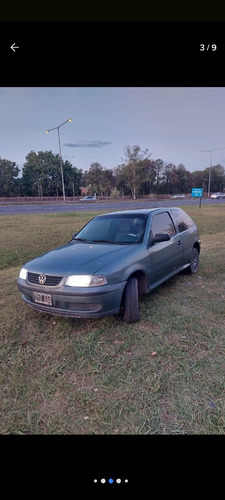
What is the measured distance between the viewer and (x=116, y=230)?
391cm

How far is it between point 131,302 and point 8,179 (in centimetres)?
5671

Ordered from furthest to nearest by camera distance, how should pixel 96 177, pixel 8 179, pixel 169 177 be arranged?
pixel 169 177 → pixel 96 177 → pixel 8 179

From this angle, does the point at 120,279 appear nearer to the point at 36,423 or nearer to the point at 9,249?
the point at 36,423

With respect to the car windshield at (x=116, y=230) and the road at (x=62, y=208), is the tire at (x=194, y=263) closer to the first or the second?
the car windshield at (x=116, y=230)

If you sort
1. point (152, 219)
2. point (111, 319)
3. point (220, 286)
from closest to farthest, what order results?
point (111, 319)
point (152, 219)
point (220, 286)

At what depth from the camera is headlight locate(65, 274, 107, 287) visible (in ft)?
8.94

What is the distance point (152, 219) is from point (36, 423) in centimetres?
300

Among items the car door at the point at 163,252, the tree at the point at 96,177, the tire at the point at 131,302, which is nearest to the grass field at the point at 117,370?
the tire at the point at 131,302

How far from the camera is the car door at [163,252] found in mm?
3578

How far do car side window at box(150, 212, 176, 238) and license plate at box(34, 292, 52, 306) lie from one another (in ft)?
5.75

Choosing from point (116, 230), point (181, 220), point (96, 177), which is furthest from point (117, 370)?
point (96, 177)

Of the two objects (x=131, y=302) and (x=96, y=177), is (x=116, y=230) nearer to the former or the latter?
(x=131, y=302)

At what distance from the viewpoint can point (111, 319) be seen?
326 centimetres
